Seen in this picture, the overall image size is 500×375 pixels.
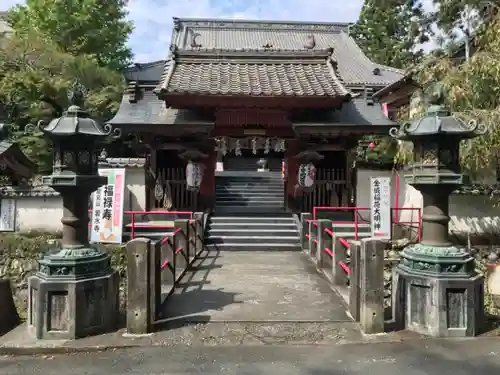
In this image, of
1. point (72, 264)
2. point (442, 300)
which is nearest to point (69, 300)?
point (72, 264)

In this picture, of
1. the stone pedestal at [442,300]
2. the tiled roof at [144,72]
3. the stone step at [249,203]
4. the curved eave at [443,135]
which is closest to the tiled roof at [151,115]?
the stone step at [249,203]

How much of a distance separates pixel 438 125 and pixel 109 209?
26.1ft

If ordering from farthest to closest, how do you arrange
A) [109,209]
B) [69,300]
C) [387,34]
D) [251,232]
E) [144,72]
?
1. [387,34]
2. [144,72]
3. [251,232]
4. [109,209]
5. [69,300]

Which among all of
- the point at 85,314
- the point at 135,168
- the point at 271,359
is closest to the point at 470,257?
the point at 271,359

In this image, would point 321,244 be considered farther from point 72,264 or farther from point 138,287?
point 72,264

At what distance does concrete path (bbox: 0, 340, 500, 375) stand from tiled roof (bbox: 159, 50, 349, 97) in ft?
29.3

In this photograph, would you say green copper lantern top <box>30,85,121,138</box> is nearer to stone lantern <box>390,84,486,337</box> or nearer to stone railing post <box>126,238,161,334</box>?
stone railing post <box>126,238,161,334</box>

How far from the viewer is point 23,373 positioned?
4254 mm

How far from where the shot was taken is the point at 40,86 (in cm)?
1599

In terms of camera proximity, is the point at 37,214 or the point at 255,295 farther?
the point at 37,214

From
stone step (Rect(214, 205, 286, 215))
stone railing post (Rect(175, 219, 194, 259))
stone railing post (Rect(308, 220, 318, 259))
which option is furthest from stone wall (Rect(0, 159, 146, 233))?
stone railing post (Rect(308, 220, 318, 259))

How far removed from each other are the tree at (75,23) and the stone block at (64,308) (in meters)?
16.3

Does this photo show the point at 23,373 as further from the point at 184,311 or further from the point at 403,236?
the point at 403,236

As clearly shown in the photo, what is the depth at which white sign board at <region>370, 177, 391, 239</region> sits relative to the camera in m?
10.8
